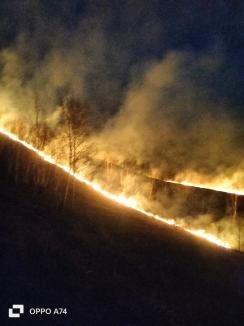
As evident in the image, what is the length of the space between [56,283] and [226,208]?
88.0 feet

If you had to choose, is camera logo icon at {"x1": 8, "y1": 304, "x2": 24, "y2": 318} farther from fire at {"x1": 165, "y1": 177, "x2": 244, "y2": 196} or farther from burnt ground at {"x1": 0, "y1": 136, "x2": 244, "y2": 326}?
fire at {"x1": 165, "y1": 177, "x2": 244, "y2": 196}

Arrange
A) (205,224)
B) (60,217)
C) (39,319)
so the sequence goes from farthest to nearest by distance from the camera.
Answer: (205,224) → (60,217) → (39,319)

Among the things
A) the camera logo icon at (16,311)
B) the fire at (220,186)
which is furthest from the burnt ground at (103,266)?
the fire at (220,186)

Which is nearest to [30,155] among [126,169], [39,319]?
[126,169]

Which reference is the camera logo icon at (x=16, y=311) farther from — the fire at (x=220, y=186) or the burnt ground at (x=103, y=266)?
the fire at (x=220, y=186)

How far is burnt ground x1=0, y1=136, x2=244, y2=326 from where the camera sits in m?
11.4

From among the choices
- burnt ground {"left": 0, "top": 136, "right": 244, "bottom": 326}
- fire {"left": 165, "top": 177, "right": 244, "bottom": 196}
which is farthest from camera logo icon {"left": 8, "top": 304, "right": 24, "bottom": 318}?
fire {"left": 165, "top": 177, "right": 244, "bottom": 196}

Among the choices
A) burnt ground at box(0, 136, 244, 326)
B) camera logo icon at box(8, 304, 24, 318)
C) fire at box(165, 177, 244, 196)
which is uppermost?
fire at box(165, 177, 244, 196)

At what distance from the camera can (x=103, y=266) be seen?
1588cm

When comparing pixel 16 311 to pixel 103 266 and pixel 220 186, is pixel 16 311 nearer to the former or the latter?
pixel 103 266

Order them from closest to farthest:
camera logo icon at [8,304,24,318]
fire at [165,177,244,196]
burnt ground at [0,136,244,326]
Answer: camera logo icon at [8,304,24,318] → burnt ground at [0,136,244,326] → fire at [165,177,244,196]

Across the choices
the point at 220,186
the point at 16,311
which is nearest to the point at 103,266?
the point at 16,311

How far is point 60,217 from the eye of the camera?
2173 cm

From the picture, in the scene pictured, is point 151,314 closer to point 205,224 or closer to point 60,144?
point 205,224
